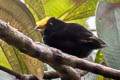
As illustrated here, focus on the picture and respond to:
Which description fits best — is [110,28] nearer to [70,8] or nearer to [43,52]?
[70,8]

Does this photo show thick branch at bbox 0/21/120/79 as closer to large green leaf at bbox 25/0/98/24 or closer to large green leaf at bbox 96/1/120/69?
large green leaf at bbox 96/1/120/69

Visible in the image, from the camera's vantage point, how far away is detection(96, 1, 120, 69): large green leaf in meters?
1.18

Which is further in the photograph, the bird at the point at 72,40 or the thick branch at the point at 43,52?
the bird at the point at 72,40

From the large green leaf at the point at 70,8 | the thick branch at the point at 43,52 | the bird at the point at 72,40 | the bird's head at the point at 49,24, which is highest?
the large green leaf at the point at 70,8

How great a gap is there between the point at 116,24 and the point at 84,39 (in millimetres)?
148

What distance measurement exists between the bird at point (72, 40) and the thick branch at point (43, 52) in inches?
9.4

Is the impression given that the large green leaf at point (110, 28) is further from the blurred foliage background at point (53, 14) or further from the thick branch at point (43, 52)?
the thick branch at point (43, 52)

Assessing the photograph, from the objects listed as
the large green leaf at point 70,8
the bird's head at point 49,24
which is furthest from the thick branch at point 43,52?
the large green leaf at point 70,8

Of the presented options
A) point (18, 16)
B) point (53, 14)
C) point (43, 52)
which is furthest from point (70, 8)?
point (43, 52)

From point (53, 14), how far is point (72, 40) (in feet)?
1.41

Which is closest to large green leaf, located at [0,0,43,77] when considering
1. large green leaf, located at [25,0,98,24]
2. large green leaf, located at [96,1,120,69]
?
large green leaf, located at [96,1,120,69]

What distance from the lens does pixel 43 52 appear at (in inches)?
33.3

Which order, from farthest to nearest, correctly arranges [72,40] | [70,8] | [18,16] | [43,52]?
[70,8] < [72,40] < [18,16] < [43,52]

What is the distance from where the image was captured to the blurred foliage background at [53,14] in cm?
111
